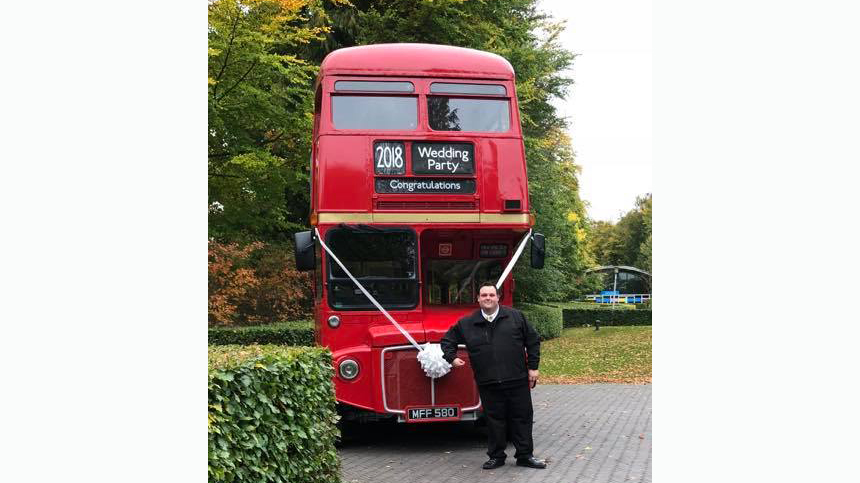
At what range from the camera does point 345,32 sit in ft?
83.6

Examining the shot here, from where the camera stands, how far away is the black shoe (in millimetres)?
9352

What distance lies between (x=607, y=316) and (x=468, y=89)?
3657 cm

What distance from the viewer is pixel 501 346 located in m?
9.25

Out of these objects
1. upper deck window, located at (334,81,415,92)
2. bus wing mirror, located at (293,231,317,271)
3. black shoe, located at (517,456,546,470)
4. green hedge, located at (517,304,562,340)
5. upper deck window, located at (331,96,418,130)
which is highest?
upper deck window, located at (334,81,415,92)

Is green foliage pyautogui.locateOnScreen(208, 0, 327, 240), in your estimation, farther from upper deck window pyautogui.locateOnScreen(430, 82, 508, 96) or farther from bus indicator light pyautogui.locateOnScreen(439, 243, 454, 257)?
bus indicator light pyautogui.locateOnScreen(439, 243, 454, 257)

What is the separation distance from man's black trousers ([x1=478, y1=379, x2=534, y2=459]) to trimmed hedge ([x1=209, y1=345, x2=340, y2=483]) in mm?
2096

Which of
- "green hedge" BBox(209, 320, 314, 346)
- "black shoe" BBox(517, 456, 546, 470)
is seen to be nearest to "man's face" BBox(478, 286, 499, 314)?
"black shoe" BBox(517, 456, 546, 470)

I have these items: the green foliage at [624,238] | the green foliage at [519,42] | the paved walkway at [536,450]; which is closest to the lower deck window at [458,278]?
the paved walkway at [536,450]

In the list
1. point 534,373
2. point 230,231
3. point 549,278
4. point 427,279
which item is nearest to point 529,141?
point 549,278

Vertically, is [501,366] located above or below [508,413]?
above

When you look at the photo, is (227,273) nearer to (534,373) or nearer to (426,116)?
(426,116)

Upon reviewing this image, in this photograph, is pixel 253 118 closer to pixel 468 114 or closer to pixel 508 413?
pixel 468 114

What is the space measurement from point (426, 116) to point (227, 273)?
33.6 feet

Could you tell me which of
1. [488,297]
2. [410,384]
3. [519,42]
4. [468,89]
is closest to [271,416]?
[488,297]
